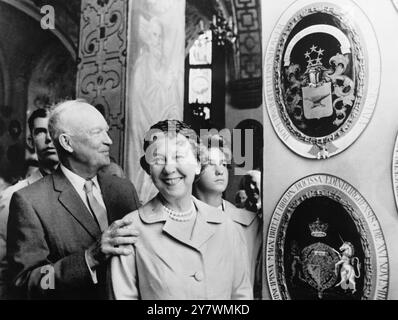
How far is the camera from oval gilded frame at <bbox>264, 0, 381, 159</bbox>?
2.77 metres

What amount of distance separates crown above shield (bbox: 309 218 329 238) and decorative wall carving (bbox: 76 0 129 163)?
1006 mm

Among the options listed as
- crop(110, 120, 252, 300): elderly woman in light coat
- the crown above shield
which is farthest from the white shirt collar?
the crown above shield

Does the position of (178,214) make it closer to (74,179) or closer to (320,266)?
(74,179)

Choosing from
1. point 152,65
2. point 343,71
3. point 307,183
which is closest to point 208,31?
point 152,65

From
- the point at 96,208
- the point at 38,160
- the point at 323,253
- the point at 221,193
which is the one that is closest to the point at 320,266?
the point at 323,253

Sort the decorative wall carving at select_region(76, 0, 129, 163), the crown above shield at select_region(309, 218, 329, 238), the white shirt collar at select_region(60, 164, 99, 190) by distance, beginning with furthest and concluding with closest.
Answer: the decorative wall carving at select_region(76, 0, 129, 163) → the white shirt collar at select_region(60, 164, 99, 190) → the crown above shield at select_region(309, 218, 329, 238)

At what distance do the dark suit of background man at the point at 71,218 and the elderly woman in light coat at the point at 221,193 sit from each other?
0.37m

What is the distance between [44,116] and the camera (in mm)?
3064

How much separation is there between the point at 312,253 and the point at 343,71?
0.85m

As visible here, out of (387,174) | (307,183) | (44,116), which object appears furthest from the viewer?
(44,116)

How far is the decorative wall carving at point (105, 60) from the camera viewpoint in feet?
10.1

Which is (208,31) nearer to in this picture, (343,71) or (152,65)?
(152,65)

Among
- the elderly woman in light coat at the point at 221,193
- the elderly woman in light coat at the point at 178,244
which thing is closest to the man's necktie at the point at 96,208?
the elderly woman in light coat at the point at 178,244

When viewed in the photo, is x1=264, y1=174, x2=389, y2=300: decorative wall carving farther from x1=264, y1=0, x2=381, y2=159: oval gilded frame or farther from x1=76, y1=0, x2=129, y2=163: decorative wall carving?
x1=76, y1=0, x2=129, y2=163: decorative wall carving
